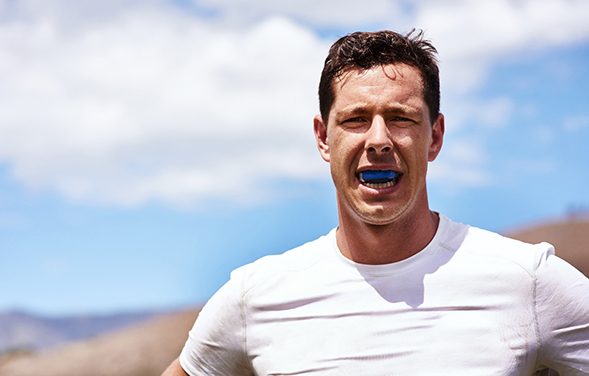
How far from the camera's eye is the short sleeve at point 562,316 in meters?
4.99

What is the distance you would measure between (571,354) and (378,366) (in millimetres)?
873

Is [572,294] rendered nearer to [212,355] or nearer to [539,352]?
[539,352]

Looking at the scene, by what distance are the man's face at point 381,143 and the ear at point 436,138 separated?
7 centimetres

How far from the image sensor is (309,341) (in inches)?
204

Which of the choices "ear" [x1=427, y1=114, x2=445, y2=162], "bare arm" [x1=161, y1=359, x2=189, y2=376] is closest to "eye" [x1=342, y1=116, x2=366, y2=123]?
"ear" [x1=427, y1=114, x2=445, y2=162]

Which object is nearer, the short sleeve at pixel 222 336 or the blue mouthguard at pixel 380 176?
A: the blue mouthguard at pixel 380 176

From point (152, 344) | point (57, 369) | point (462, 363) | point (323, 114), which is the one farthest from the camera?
point (57, 369)

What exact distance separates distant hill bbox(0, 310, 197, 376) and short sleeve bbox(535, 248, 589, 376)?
106 ft

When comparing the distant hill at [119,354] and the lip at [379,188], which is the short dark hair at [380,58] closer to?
the lip at [379,188]

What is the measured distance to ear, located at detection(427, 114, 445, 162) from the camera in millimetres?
5289

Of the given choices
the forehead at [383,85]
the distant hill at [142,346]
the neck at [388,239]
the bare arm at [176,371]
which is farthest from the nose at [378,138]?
the distant hill at [142,346]

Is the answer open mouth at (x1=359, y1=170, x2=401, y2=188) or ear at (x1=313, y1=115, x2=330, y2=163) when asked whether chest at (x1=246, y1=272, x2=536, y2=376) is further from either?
ear at (x1=313, y1=115, x2=330, y2=163)

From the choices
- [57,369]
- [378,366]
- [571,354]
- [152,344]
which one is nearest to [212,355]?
[378,366]

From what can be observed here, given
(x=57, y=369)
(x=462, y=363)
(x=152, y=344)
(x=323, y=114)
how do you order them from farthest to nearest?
1. (x=57, y=369)
2. (x=152, y=344)
3. (x=323, y=114)
4. (x=462, y=363)
